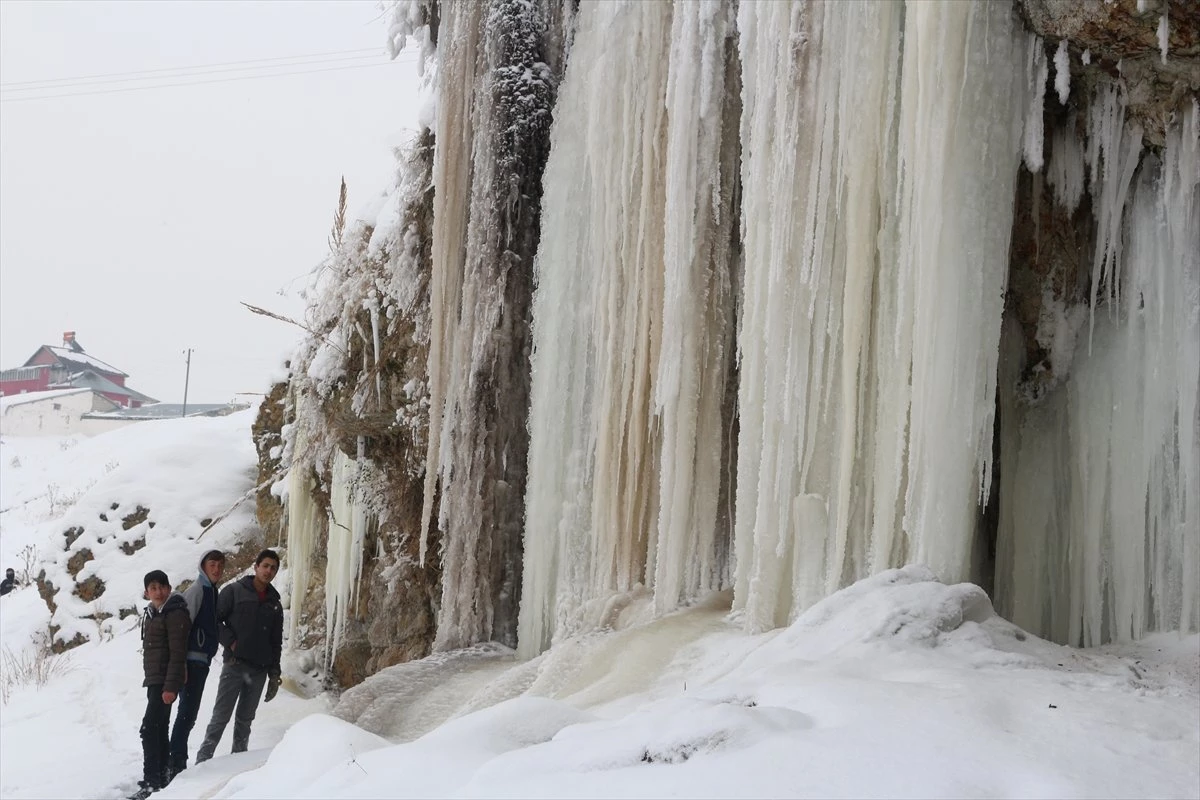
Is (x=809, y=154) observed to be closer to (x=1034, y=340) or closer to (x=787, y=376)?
(x=787, y=376)

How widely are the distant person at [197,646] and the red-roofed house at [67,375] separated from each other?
38339 mm

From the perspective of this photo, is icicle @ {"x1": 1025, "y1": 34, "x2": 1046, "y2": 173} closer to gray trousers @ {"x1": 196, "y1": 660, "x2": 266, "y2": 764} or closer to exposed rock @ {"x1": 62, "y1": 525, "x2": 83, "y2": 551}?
gray trousers @ {"x1": 196, "y1": 660, "x2": 266, "y2": 764}

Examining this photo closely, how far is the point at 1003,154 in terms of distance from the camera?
414 cm

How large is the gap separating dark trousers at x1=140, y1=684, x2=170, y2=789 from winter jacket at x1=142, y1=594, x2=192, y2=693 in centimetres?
9

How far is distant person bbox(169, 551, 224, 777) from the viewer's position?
17.8 feet

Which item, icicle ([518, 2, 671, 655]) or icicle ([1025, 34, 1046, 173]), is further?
icicle ([518, 2, 671, 655])

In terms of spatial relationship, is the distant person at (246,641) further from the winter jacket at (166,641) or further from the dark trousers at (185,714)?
the winter jacket at (166,641)

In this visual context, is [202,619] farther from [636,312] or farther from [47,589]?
[47,589]

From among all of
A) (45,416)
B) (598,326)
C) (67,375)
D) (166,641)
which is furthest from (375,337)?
(67,375)

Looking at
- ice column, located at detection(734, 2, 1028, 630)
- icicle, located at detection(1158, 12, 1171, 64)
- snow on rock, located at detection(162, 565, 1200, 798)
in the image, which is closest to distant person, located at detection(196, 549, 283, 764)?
snow on rock, located at detection(162, 565, 1200, 798)

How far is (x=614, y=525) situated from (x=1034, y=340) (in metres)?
2.23

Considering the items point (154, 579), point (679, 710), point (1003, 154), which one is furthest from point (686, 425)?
point (154, 579)

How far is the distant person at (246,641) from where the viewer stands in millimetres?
5652

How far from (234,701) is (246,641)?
13.7 inches
